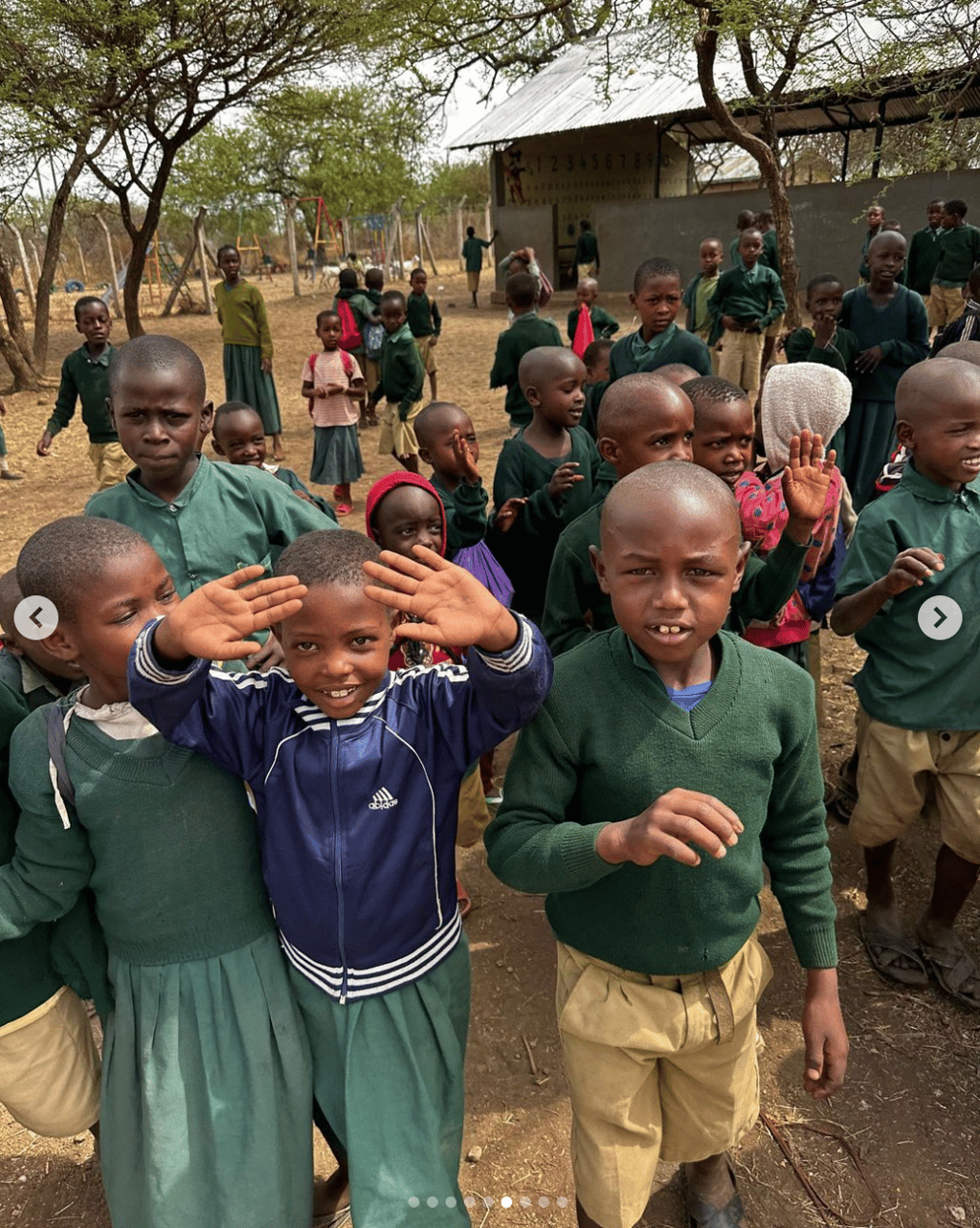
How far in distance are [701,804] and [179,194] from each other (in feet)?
83.1

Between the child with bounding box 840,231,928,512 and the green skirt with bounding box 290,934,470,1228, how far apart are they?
420 centimetres

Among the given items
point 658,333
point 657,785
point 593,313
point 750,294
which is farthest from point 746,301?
point 657,785

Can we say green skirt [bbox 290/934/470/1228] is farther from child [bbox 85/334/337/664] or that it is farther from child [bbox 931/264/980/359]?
child [bbox 931/264/980/359]

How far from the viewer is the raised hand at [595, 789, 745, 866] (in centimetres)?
119

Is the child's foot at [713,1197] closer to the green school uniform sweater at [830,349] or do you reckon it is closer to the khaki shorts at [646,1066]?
the khaki shorts at [646,1066]

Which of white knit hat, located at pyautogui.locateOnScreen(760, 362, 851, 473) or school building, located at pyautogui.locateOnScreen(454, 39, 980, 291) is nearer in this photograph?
white knit hat, located at pyautogui.locateOnScreen(760, 362, 851, 473)

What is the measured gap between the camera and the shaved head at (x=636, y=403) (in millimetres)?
2277

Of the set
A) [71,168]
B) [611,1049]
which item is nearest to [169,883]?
[611,1049]

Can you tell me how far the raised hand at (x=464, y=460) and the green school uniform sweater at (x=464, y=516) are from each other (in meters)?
0.03

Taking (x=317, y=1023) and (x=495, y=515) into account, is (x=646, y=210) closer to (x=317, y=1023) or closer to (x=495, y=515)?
(x=495, y=515)

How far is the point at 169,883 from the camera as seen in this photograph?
159 centimetres

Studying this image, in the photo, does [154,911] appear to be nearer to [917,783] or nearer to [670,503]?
[670,503]

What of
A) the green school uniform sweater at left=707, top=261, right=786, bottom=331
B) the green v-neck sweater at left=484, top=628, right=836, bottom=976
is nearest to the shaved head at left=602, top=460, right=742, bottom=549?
the green v-neck sweater at left=484, top=628, right=836, bottom=976

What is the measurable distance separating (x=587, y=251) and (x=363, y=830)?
16.9m
